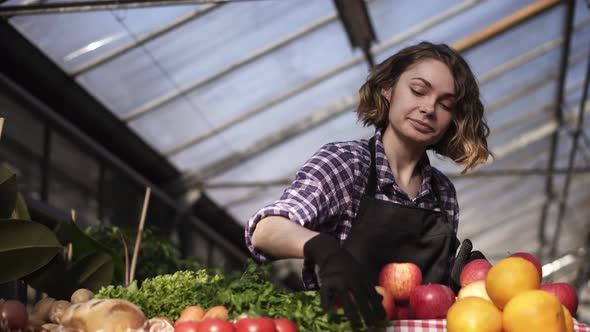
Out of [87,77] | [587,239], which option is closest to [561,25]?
[87,77]

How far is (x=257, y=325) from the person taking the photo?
172 cm

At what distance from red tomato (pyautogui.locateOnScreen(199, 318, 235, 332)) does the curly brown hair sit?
1103 mm

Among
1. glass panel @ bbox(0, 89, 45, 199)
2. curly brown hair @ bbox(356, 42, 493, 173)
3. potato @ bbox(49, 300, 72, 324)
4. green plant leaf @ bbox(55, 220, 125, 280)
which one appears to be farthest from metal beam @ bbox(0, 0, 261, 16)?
potato @ bbox(49, 300, 72, 324)

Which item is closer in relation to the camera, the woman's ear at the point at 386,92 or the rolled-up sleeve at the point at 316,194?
the rolled-up sleeve at the point at 316,194

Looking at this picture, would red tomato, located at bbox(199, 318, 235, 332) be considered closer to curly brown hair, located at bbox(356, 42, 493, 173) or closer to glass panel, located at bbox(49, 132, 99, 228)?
curly brown hair, located at bbox(356, 42, 493, 173)

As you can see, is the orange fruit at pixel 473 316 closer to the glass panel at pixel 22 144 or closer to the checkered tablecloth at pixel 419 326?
the checkered tablecloth at pixel 419 326

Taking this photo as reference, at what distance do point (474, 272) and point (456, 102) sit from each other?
57cm

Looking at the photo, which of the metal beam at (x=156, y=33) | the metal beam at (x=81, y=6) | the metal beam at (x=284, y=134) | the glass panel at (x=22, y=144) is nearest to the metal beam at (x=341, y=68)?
the metal beam at (x=284, y=134)

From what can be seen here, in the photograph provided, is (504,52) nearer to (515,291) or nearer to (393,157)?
(393,157)

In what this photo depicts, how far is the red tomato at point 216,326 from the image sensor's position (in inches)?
67.4

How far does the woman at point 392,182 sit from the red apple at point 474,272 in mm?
134

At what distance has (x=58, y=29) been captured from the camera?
22.6ft

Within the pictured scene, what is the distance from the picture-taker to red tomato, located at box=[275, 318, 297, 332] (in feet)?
5.78

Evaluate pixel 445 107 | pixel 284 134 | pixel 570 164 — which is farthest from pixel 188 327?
pixel 570 164
